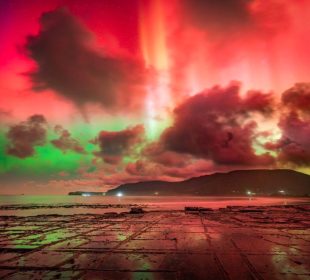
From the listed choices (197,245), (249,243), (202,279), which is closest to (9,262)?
(202,279)

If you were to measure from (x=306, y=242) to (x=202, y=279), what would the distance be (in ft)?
33.1

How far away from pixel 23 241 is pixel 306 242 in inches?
657

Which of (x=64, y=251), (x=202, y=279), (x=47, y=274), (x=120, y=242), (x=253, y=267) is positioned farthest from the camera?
(x=120, y=242)

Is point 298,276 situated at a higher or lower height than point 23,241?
lower

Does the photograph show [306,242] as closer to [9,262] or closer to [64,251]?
[64,251]

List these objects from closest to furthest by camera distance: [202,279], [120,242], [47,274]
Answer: [202,279] < [47,274] < [120,242]

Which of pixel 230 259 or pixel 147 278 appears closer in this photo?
pixel 147 278

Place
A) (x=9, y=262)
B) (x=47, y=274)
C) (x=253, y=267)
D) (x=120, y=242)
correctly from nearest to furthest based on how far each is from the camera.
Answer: (x=47, y=274)
(x=253, y=267)
(x=9, y=262)
(x=120, y=242)

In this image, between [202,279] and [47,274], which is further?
[47,274]

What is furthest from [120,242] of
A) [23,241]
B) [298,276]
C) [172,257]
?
[298,276]

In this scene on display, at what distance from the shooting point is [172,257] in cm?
1191

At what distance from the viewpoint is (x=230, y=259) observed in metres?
11.5

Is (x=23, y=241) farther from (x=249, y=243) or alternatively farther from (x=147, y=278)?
(x=249, y=243)

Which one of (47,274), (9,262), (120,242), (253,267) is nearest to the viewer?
(47,274)
